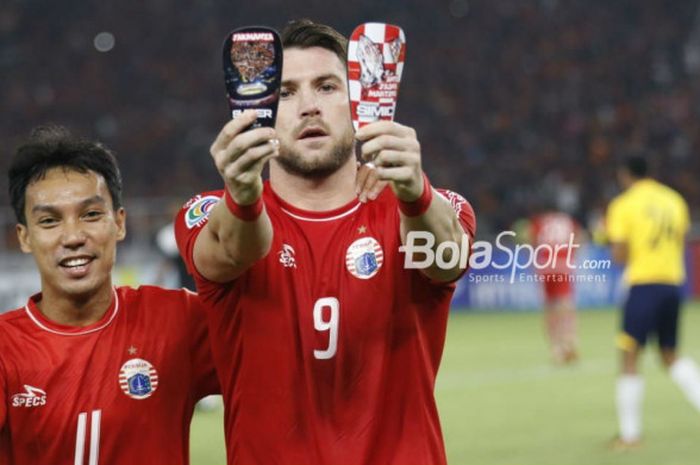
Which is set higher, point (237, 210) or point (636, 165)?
point (636, 165)

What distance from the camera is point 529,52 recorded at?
1131 inches

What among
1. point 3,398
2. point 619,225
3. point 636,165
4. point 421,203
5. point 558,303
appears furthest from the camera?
point 558,303

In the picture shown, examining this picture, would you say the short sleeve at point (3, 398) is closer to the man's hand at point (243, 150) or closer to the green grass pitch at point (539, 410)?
the man's hand at point (243, 150)

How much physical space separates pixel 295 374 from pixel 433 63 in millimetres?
24674

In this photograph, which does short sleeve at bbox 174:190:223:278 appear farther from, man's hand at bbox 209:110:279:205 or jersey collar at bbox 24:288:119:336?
jersey collar at bbox 24:288:119:336

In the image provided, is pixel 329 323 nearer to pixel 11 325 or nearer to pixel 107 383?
pixel 107 383

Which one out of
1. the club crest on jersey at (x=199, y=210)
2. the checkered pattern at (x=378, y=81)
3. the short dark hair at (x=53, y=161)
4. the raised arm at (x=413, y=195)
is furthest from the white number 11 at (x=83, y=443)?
the checkered pattern at (x=378, y=81)

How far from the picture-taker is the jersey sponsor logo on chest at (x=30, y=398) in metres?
3.81

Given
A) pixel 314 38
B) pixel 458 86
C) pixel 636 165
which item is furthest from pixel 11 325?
pixel 458 86

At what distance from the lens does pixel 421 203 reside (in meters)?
3.23

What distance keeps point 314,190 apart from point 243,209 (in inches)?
20.3

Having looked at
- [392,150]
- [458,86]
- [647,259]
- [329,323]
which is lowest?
[329,323]

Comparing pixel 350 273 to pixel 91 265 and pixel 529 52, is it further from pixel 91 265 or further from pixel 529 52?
pixel 529 52

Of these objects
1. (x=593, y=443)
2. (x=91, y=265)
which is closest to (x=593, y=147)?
(x=593, y=443)
